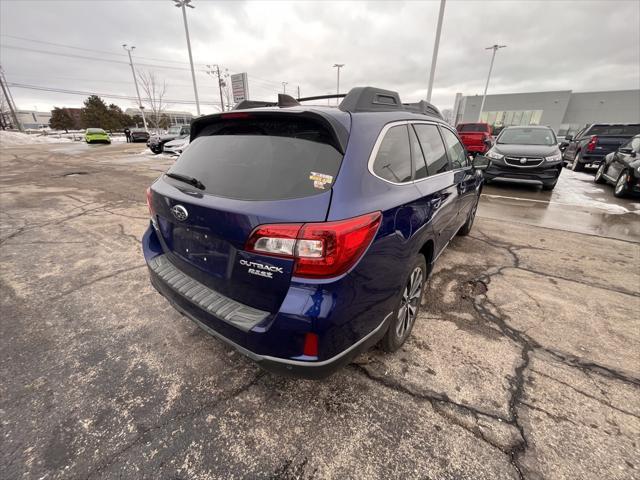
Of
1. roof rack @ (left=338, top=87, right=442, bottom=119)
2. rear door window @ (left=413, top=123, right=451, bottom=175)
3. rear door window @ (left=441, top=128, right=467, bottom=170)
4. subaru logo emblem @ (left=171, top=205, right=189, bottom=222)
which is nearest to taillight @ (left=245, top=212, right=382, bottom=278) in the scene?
subaru logo emblem @ (left=171, top=205, right=189, bottom=222)

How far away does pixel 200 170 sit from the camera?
204 centimetres

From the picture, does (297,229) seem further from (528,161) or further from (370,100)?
(528,161)

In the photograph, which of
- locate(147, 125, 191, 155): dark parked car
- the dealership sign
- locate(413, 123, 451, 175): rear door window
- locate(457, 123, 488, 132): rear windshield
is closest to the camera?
locate(413, 123, 451, 175): rear door window

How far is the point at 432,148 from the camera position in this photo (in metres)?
2.74

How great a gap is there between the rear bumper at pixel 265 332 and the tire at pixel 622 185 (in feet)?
30.9

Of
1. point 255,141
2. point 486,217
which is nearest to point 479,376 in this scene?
point 255,141

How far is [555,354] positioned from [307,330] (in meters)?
2.18

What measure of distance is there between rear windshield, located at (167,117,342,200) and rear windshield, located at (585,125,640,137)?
15535 millimetres

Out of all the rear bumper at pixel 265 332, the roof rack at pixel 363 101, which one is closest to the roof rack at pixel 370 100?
the roof rack at pixel 363 101

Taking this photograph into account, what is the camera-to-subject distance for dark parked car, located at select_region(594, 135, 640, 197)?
725 cm

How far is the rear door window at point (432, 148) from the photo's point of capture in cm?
254

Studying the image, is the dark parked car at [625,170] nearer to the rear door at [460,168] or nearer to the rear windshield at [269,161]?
the rear door at [460,168]

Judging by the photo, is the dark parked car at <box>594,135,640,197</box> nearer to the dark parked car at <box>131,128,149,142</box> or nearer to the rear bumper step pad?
the rear bumper step pad

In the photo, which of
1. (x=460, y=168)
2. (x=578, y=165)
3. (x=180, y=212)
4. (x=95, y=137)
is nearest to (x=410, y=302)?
(x=180, y=212)
